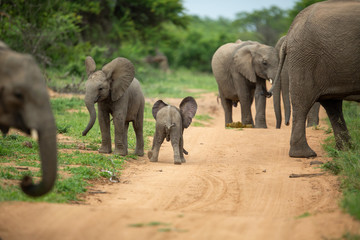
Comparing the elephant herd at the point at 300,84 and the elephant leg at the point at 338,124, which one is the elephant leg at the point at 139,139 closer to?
the elephant herd at the point at 300,84

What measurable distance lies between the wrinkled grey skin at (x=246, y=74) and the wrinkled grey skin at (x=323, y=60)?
3636 mm

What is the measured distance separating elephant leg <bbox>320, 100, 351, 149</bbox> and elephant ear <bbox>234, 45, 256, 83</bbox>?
384 centimetres

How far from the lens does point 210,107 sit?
1891 centimetres

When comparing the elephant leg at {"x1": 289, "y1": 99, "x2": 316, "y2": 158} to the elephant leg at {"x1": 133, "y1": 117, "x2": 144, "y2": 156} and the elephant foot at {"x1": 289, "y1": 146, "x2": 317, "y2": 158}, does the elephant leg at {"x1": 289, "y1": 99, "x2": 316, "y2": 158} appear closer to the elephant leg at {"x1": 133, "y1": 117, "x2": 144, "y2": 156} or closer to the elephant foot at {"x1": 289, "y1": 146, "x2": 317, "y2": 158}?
the elephant foot at {"x1": 289, "y1": 146, "x2": 317, "y2": 158}

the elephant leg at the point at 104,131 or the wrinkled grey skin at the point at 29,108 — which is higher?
the wrinkled grey skin at the point at 29,108

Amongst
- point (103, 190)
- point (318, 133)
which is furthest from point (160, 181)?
point (318, 133)

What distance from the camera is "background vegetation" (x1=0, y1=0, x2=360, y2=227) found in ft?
24.0

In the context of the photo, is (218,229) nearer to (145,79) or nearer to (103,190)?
(103,190)

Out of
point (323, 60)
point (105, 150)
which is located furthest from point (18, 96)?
point (323, 60)

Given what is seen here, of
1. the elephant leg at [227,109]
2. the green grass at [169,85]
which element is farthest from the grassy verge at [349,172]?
the green grass at [169,85]

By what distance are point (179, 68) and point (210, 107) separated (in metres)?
18.2

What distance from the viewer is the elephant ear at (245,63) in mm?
13703

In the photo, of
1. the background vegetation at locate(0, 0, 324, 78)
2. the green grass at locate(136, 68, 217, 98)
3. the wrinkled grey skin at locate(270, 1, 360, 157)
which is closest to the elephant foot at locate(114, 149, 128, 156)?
the wrinkled grey skin at locate(270, 1, 360, 157)

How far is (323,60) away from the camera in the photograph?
9094mm
